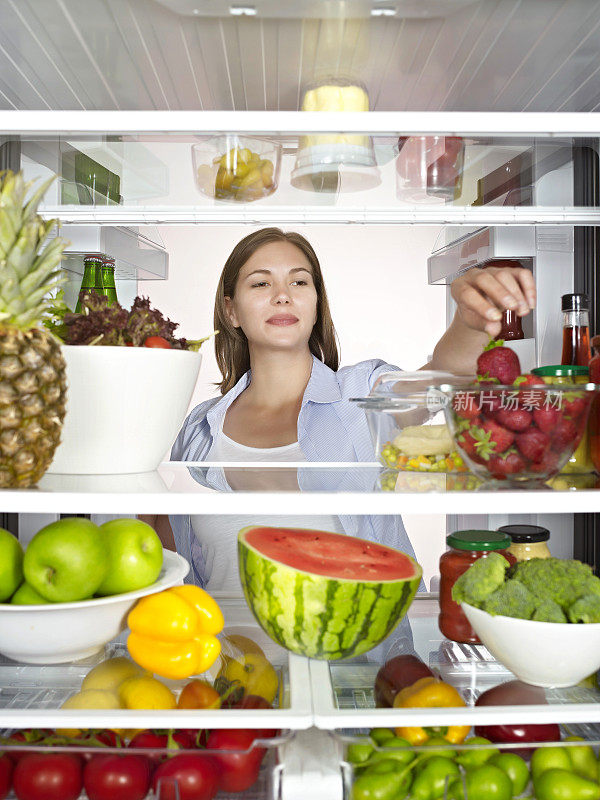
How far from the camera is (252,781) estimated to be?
0.75m

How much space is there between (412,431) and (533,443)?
16 cm

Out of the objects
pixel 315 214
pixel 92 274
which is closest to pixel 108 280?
pixel 92 274

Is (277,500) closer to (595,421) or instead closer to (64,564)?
(64,564)

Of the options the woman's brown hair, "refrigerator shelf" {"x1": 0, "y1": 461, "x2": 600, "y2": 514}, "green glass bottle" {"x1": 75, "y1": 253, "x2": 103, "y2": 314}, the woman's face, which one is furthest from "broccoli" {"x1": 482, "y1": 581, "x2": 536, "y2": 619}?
the woman's brown hair

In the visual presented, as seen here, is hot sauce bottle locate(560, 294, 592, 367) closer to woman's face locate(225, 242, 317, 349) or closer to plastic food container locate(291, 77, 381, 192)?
plastic food container locate(291, 77, 381, 192)

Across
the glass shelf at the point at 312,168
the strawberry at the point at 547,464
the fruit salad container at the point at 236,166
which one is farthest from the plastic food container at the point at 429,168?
the strawberry at the point at 547,464

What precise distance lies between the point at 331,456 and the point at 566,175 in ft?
2.33

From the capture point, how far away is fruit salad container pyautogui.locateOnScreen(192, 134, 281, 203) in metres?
0.87

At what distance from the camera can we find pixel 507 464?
79 centimetres

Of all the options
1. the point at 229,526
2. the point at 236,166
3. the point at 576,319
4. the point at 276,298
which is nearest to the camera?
the point at 236,166

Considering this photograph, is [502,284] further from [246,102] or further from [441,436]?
[246,102]

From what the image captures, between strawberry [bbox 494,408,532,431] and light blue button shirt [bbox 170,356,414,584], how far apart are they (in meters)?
0.69

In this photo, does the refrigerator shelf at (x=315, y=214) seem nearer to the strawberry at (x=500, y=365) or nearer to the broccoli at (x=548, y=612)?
the strawberry at (x=500, y=365)

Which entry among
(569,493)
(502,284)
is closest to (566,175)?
(502,284)
